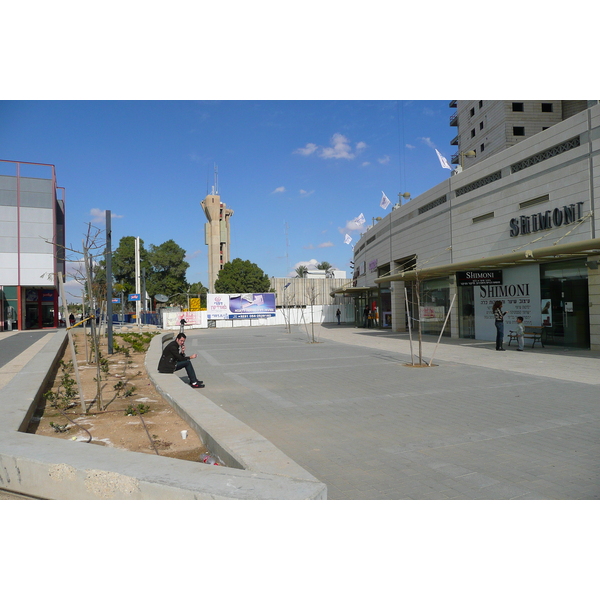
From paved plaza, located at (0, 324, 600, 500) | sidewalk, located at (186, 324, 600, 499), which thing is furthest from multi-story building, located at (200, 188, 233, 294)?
sidewalk, located at (186, 324, 600, 499)

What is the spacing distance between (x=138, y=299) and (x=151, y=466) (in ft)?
113

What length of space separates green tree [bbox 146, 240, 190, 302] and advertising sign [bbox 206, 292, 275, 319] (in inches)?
1034

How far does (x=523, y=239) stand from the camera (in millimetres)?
16750

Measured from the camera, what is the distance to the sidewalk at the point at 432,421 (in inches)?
176

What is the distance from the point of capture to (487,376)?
10672mm

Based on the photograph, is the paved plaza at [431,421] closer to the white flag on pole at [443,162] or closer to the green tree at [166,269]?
the white flag on pole at [443,162]

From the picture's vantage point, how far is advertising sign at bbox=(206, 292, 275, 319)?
39781 mm

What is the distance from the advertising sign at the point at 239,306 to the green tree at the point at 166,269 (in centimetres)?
2627

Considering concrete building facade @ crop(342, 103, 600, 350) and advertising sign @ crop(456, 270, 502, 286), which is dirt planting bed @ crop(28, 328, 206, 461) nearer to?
concrete building facade @ crop(342, 103, 600, 350)

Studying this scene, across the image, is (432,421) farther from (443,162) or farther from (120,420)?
(443,162)

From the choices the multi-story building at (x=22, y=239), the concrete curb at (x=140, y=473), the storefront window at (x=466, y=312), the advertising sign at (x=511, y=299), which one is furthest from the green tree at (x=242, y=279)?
the concrete curb at (x=140, y=473)

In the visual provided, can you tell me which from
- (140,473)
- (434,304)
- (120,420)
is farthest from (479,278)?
(140,473)

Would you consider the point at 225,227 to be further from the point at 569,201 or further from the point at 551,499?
the point at 551,499

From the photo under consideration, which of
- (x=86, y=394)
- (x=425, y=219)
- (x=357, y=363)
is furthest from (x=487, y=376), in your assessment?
(x=425, y=219)
